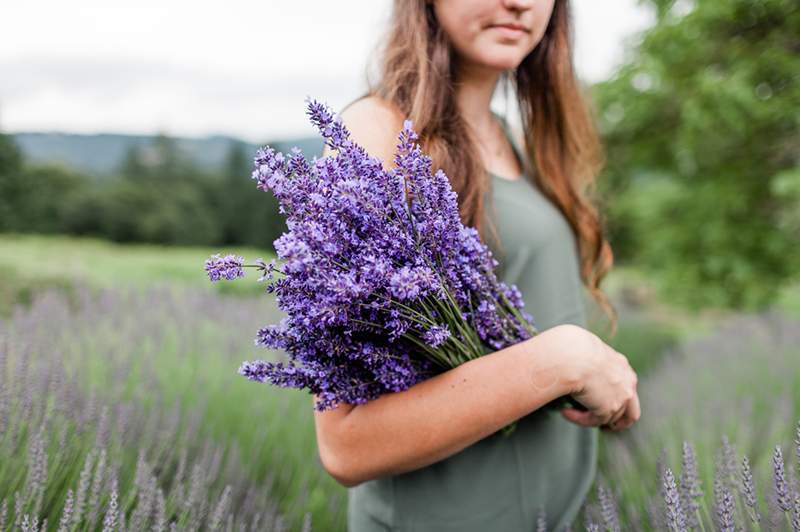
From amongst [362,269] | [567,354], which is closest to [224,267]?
[362,269]

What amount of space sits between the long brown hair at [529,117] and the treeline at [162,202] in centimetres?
1246

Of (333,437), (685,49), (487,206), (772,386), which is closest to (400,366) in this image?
(333,437)

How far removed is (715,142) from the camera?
263 inches

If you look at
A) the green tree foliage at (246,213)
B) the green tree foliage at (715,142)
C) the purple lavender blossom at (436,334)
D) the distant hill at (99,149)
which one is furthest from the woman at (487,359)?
the green tree foliage at (246,213)

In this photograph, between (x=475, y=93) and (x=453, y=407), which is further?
(x=475, y=93)

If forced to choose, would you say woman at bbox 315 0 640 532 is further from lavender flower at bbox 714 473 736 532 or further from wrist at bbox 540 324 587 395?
lavender flower at bbox 714 473 736 532

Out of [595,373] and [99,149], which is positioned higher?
[595,373]

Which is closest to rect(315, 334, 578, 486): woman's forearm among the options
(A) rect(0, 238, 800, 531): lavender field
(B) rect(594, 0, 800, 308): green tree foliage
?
(A) rect(0, 238, 800, 531): lavender field

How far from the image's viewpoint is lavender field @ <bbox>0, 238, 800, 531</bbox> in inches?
47.9

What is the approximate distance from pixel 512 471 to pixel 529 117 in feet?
3.50

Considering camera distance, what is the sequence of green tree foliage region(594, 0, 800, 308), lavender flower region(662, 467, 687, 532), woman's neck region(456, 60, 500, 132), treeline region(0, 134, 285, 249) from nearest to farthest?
lavender flower region(662, 467, 687, 532) < woman's neck region(456, 60, 500, 132) < green tree foliage region(594, 0, 800, 308) < treeline region(0, 134, 285, 249)

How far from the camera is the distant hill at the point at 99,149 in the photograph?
14.1 m

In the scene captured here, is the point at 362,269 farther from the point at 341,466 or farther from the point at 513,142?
the point at 513,142

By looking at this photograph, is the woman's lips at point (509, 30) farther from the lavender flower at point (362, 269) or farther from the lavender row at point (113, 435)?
the lavender row at point (113, 435)
